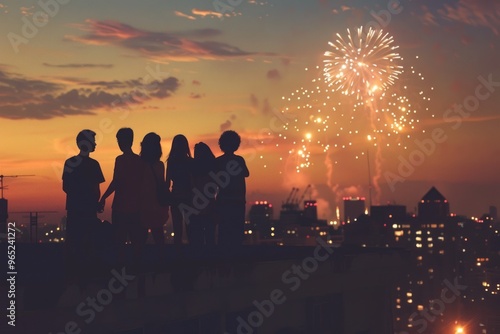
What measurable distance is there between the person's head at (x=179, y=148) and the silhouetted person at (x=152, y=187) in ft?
4.29

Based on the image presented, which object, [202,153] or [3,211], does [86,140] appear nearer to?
[202,153]

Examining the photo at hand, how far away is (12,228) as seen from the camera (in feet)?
54.1

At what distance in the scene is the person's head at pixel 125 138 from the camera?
14.9 m

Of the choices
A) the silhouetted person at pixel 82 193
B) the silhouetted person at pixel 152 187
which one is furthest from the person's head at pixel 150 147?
the silhouetted person at pixel 82 193

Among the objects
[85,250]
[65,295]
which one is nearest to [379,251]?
[85,250]

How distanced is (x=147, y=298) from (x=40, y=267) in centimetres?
247

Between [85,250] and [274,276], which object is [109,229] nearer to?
[85,250]

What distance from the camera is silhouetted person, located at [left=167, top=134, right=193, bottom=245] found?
56.0 feet

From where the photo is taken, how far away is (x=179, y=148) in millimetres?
17188

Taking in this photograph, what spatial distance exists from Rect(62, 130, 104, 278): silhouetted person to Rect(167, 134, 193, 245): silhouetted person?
2.56 meters

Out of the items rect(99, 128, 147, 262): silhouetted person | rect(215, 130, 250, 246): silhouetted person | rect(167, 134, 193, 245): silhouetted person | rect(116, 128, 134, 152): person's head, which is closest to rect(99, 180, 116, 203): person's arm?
rect(99, 128, 147, 262): silhouetted person

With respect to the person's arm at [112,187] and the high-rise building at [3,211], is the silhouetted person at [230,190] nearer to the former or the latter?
the person's arm at [112,187]

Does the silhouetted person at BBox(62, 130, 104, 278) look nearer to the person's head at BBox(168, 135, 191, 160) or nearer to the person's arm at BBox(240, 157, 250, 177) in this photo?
the person's head at BBox(168, 135, 191, 160)

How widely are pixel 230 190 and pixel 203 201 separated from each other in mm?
557
